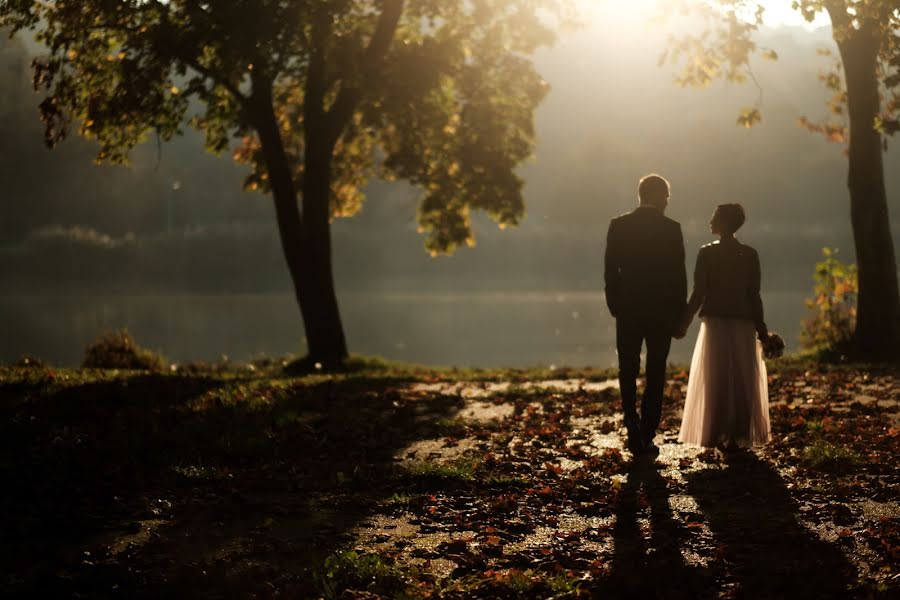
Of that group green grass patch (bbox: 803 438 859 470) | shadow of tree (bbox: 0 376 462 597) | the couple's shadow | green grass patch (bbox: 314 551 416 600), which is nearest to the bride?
green grass patch (bbox: 803 438 859 470)

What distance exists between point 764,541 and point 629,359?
9.65 feet

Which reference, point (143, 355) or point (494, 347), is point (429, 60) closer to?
point (143, 355)

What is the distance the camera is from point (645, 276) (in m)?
9.02

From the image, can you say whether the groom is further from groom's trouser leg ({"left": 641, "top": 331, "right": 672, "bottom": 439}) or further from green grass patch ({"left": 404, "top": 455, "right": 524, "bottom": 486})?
green grass patch ({"left": 404, "top": 455, "right": 524, "bottom": 486})

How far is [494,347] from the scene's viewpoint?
3511 inches

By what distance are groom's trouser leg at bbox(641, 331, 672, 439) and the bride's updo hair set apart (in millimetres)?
1241

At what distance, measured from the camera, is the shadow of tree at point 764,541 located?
219 inches

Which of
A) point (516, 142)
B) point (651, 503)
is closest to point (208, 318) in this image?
point (516, 142)

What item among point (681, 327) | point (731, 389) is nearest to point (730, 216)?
point (681, 327)

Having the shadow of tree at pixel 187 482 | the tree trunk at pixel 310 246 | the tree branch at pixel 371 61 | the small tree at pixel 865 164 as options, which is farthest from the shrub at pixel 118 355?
the small tree at pixel 865 164

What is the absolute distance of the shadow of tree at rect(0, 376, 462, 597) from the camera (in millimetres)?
5777

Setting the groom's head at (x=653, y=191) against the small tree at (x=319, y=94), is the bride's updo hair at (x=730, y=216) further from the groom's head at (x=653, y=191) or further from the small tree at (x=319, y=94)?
the small tree at (x=319, y=94)

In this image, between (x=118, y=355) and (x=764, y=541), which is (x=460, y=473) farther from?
(x=118, y=355)

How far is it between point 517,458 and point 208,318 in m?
119
